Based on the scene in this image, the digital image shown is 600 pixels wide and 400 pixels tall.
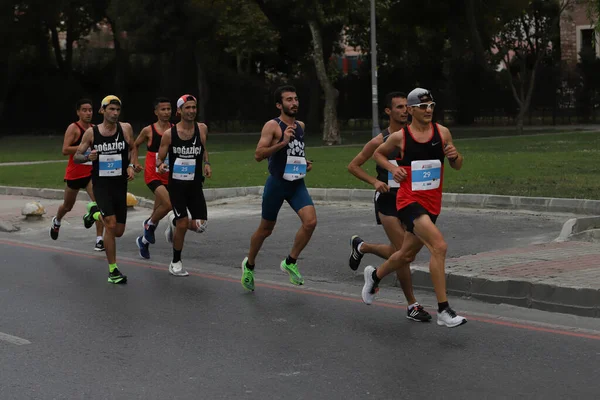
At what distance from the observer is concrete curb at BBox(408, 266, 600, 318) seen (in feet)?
28.3

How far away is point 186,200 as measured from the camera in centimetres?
1129

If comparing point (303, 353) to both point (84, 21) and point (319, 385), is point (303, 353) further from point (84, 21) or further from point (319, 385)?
point (84, 21)

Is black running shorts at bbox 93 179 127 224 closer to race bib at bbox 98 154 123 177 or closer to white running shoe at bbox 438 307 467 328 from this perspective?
race bib at bbox 98 154 123 177

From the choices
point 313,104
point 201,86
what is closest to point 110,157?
point 313,104

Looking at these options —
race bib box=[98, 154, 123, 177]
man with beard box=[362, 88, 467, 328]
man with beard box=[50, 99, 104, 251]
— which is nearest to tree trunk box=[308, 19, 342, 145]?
man with beard box=[50, 99, 104, 251]

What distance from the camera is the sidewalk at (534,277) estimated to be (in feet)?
28.8

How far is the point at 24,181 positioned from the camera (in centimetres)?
2355

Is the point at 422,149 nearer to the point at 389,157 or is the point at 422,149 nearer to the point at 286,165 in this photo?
the point at 389,157

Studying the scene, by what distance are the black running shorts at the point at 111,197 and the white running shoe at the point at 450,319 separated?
A: 14.1ft

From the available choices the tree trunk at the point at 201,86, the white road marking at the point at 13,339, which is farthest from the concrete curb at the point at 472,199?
the tree trunk at the point at 201,86

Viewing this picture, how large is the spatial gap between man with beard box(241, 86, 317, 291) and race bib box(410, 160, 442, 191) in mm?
1735

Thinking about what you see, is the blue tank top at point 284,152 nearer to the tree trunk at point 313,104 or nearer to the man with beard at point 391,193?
the man with beard at point 391,193

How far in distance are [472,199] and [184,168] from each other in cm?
618

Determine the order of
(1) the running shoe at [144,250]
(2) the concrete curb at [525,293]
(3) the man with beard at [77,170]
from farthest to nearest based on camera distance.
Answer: (3) the man with beard at [77,170]
(1) the running shoe at [144,250]
(2) the concrete curb at [525,293]
